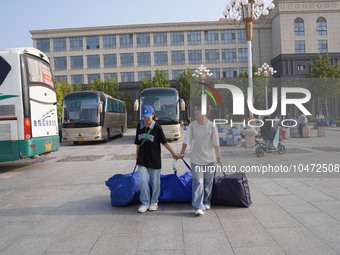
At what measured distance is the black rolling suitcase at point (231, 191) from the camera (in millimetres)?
6406

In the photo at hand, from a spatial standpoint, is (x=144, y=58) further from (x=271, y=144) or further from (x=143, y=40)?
(x=271, y=144)

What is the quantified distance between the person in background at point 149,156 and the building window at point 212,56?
202 feet

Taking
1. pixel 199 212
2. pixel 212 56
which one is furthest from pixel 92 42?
pixel 199 212

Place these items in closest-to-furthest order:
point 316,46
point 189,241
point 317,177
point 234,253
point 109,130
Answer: point 234,253 < point 189,241 < point 317,177 < point 109,130 < point 316,46

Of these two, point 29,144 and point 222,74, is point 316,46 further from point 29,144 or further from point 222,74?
point 29,144

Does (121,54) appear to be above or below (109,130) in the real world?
above

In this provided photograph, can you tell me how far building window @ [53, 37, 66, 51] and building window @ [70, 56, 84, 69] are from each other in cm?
251

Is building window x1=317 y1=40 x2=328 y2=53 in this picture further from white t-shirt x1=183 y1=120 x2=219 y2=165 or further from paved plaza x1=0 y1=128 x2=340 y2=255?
white t-shirt x1=183 y1=120 x2=219 y2=165

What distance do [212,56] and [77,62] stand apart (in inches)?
954

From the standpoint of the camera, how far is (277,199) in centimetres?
697

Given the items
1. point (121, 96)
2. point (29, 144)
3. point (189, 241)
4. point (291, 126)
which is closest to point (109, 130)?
point (29, 144)

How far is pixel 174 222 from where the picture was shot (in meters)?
5.70

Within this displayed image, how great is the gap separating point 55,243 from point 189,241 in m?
1.76

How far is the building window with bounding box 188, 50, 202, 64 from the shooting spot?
2594 inches
